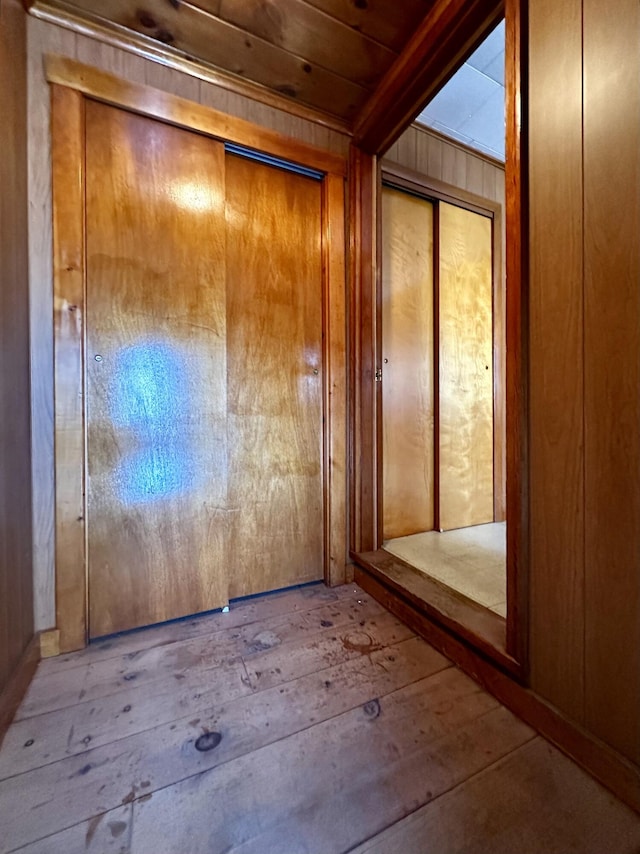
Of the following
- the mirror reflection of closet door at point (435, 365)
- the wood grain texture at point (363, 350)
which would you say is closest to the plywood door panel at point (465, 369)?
the mirror reflection of closet door at point (435, 365)

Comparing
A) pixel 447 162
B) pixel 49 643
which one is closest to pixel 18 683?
pixel 49 643

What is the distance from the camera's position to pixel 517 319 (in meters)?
0.89

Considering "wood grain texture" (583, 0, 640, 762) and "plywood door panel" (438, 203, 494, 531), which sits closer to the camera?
"wood grain texture" (583, 0, 640, 762)

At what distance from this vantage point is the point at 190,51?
1.29 m

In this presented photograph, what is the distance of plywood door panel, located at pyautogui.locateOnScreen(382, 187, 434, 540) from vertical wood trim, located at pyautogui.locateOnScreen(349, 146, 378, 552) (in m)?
0.26

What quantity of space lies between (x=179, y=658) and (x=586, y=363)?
148 centimetres

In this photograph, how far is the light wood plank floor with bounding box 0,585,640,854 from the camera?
64 cm

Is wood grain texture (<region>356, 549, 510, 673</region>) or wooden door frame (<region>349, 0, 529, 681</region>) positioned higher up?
wooden door frame (<region>349, 0, 529, 681</region>)

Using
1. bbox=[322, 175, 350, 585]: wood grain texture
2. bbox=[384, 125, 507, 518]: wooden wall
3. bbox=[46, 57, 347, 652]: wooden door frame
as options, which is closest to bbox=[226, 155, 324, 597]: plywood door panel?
bbox=[322, 175, 350, 585]: wood grain texture

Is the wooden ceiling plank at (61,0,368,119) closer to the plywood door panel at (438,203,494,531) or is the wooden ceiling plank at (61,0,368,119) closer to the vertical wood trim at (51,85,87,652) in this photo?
the vertical wood trim at (51,85,87,652)

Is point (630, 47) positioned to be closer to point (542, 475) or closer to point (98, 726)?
point (542, 475)

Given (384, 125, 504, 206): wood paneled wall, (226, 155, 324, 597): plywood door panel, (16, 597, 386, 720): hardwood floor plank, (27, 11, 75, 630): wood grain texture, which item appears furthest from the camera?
(384, 125, 504, 206): wood paneled wall

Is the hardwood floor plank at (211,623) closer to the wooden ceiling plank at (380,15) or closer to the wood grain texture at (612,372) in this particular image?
the wood grain texture at (612,372)

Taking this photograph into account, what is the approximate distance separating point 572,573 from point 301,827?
31.0 inches
